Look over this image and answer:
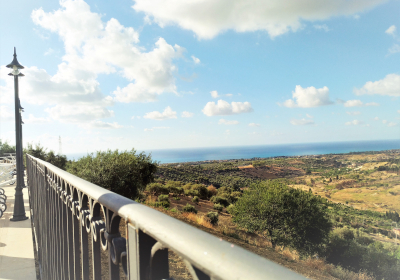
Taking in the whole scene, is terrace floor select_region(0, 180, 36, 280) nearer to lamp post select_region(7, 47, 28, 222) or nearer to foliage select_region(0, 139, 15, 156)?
lamp post select_region(7, 47, 28, 222)

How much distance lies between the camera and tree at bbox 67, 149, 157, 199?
48.8 ft

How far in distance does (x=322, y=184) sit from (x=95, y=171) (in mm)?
62262

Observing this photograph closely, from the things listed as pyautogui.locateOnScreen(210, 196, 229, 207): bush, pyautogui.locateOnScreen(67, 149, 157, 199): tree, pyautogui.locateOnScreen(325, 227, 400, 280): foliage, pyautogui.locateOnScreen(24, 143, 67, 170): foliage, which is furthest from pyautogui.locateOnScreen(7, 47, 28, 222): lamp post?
pyautogui.locateOnScreen(325, 227, 400, 280): foliage

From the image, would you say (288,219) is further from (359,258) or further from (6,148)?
(6,148)

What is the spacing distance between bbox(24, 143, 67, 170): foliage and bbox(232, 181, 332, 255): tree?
1981 cm

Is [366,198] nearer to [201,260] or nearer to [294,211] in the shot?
[294,211]

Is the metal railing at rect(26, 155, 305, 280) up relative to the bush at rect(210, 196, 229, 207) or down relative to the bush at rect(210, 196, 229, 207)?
up

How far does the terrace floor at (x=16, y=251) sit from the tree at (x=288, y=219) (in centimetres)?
2238

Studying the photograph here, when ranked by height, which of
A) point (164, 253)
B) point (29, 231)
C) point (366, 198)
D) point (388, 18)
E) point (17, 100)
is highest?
point (388, 18)

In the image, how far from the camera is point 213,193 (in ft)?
131

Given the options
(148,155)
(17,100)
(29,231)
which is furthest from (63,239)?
(148,155)

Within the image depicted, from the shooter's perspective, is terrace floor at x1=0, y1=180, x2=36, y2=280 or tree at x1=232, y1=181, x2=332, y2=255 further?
tree at x1=232, y1=181, x2=332, y2=255

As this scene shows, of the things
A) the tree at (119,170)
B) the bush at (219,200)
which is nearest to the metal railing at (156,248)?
the tree at (119,170)

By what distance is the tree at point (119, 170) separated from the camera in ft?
48.8
